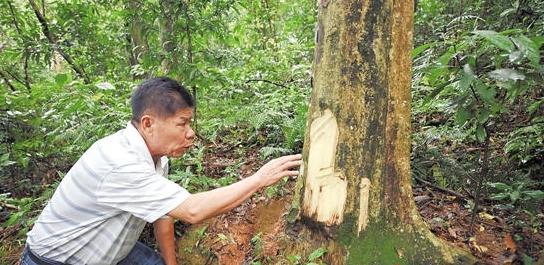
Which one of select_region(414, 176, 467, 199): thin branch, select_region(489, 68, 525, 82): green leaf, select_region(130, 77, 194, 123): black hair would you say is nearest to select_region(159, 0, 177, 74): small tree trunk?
select_region(130, 77, 194, 123): black hair

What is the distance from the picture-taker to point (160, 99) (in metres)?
2.66

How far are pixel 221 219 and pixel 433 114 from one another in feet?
11.7

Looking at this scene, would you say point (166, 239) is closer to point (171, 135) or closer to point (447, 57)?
point (171, 135)

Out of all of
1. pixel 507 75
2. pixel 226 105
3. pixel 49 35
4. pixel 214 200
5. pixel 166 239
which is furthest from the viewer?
pixel 49 35

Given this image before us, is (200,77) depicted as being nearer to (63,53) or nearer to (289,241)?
(289,241)

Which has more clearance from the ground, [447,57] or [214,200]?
[447,57]

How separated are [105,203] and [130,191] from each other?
23cm

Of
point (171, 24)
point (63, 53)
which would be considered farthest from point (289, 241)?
point (63, 53)

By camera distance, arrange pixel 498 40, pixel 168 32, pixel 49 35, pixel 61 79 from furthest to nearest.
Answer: pixel 49 35 → pixel 168 32 → pixel 61 79 → pixel 498 40

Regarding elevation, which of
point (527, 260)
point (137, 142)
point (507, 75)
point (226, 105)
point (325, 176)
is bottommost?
point (527, 260)

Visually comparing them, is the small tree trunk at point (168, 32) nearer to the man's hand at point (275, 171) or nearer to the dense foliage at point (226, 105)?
the dense foliage at point (226, 105)

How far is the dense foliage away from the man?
110 centimetres

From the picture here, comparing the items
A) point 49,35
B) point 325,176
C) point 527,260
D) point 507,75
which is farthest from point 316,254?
point 49,35

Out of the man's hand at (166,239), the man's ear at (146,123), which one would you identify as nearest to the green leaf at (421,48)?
the man's ear at (146,123)
